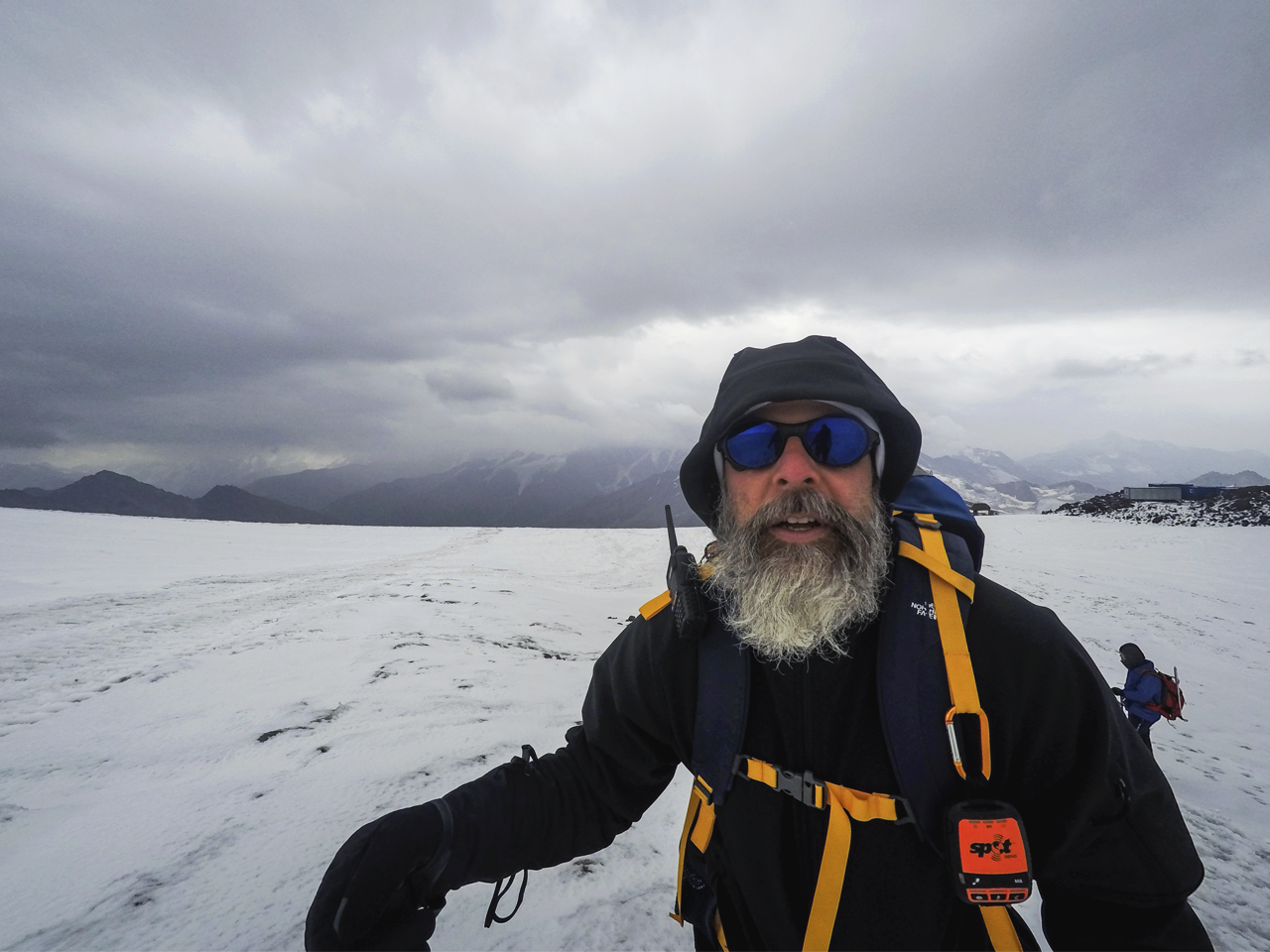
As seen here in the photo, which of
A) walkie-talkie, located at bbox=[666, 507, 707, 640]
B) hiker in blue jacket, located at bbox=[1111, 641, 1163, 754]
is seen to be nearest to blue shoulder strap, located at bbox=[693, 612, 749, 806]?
walkie-talkie, located at bbox=[666, 507, 707, 640]

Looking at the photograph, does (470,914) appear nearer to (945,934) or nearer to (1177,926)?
(945,934)

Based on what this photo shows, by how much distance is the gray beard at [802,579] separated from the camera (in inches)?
74.2

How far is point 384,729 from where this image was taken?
3.97 m

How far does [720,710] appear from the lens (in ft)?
6.11

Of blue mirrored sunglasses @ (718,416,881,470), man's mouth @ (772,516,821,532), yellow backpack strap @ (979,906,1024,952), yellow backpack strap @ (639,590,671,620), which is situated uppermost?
blue mirrored sunglasses @ (718,416,881,470)

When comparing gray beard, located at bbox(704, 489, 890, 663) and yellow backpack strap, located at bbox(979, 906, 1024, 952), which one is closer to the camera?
yellow backpack strap, located at bbox(979, 906, 1024, 952)

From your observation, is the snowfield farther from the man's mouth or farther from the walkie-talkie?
the man's mouth

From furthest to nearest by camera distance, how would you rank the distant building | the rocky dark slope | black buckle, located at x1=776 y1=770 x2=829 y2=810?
the distant building, the rocky dark slope, black buckle, located at x1=776 y1=770 x2=829 y2=810

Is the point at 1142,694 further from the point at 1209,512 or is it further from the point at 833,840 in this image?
the point at 1209,512

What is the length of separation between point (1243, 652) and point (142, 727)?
51.2 feet

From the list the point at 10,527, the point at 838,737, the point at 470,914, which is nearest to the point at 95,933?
the point at 470,914

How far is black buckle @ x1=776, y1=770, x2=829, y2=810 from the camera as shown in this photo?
5.42 ft

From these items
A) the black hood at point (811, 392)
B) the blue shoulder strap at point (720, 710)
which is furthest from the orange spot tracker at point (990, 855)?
the black hood at point (811, 392)

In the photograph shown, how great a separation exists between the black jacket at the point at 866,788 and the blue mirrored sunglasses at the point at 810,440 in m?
0.72
